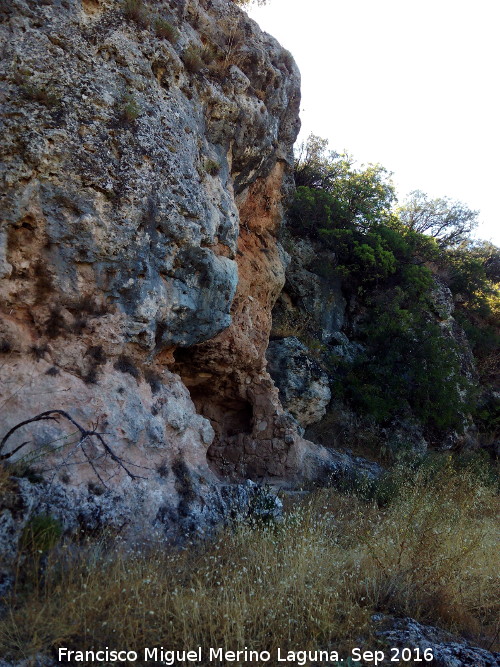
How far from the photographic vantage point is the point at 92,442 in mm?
4691

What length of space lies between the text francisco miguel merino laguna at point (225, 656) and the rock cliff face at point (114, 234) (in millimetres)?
1397

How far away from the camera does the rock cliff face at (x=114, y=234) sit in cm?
476

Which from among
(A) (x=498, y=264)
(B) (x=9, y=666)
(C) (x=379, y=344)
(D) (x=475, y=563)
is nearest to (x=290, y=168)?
(C) (x=379, y=344)

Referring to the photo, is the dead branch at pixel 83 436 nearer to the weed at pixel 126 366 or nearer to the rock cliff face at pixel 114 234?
the rock cliff face at pixel 114 234

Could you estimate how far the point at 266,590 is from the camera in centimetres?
400

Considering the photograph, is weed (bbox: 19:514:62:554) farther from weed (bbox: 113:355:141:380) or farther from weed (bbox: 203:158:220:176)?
weed (bbox: 203:158:220:176)

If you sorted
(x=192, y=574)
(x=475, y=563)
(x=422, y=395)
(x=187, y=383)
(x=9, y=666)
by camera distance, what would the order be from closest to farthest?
(x=9, y=666)
(x=192, y=574)
(x=475, y=563)
(x=187, y=383)
(x=422, y=395)

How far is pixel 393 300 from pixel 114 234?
875 centimetres

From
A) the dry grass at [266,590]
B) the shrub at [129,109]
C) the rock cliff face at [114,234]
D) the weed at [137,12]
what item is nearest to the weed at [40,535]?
the dry grass at [266,590]

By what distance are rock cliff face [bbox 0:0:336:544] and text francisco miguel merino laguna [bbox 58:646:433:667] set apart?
4.58 feet

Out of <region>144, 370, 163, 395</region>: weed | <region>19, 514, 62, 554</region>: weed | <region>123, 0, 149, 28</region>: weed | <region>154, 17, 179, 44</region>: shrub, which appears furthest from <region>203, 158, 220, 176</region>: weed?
<region>19, 514, 62, 554</region>: weed

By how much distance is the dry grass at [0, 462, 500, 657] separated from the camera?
339 centimetres

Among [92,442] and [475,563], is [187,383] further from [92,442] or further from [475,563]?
[475,563]

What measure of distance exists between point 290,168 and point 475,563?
7.44 meters
